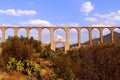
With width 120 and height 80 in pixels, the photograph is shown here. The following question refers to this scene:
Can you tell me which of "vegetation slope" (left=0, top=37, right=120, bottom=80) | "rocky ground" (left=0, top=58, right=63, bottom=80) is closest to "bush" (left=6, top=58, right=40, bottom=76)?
"vegetation slope" (left=0, top=37, right=120, bottom=80)

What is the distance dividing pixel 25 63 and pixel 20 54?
2.82ft

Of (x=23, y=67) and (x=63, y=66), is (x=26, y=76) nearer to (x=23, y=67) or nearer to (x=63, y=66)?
(x=23, y=67)

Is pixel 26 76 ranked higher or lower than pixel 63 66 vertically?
lower

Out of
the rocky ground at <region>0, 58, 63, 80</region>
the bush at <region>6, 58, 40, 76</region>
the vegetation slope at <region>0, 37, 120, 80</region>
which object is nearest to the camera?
the rocky ground at <region>0, 58, 63, 80</region>

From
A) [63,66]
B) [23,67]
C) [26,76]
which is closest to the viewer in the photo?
[26,76]

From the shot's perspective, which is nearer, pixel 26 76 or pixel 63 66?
pixel 26 76

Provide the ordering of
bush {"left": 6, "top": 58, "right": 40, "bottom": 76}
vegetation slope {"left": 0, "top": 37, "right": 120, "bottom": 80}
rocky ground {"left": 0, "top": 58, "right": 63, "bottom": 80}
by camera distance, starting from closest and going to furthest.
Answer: rocky ground {"left": 0, "top": 58, "right": 63, "bottom": 80}
vegetation slope {"left": 0, "top": 37, "right": 120, "bottom": 80}
bush {"left": 6, "top": 58, "right": 40, "bottom": 76}

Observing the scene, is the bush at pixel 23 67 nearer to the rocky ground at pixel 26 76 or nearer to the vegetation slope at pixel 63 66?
the vegetation slope at pixel 63 66

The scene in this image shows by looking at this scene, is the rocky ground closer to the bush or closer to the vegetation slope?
the vegetation slope

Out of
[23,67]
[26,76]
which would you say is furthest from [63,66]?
[26,76]

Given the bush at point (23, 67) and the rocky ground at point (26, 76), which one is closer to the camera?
the rocky ground at point (26, 76)

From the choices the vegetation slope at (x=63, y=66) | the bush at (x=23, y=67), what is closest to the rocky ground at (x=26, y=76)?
the vegetation slope at (x=63, y=66)

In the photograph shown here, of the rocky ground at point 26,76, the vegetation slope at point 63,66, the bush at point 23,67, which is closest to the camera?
the rocky ground at point 26,76

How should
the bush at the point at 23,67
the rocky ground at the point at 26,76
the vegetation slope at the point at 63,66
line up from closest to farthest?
1. the rocky ground at the point at 26,76
2. the vegetation slope at the point at 63,66
3. the bush at the point at 23,67
